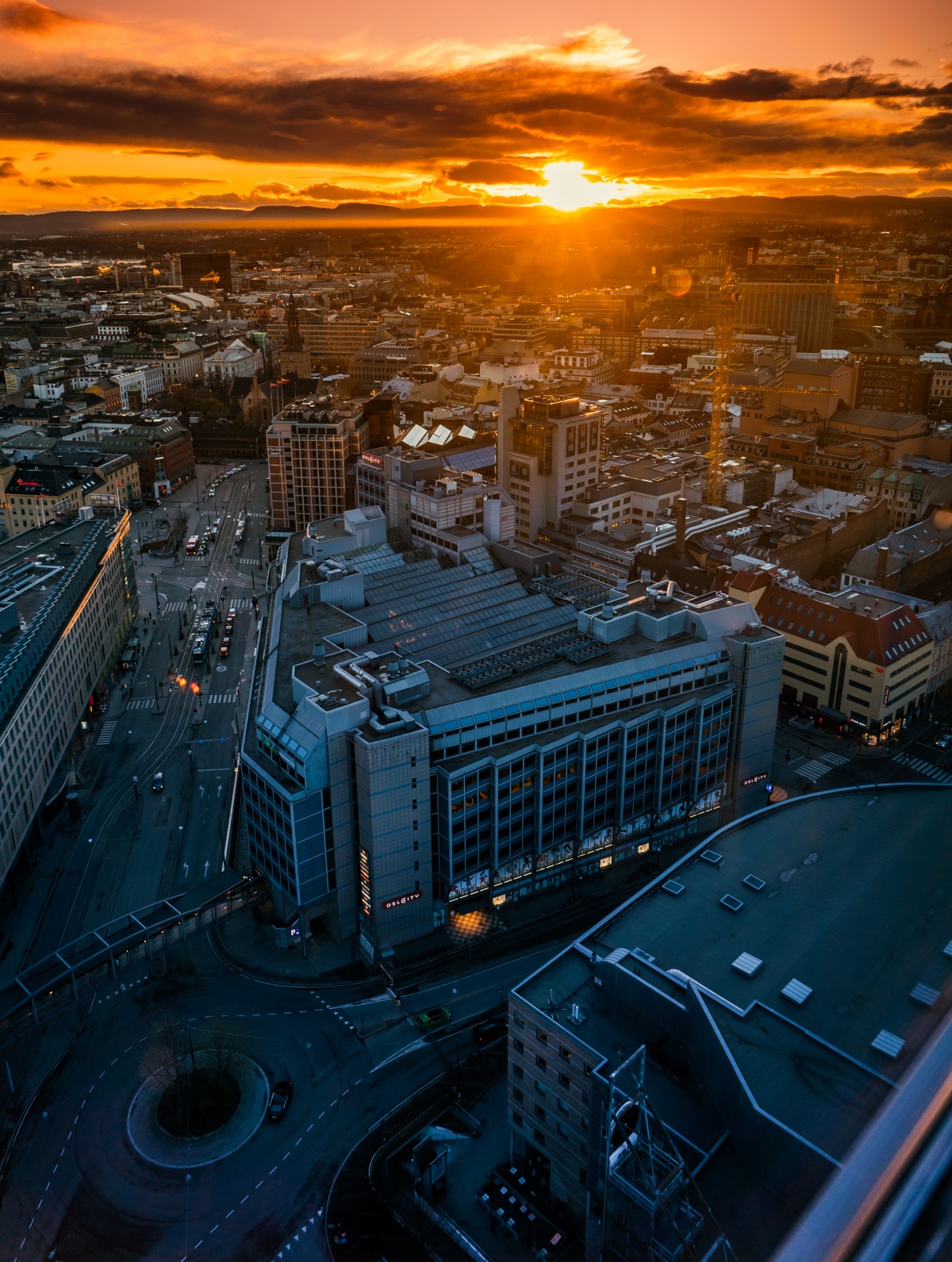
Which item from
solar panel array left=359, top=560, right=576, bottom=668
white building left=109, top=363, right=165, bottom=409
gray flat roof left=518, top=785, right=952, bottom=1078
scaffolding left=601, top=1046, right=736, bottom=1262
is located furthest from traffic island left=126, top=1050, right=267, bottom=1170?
white building left=109, top=363, right=165, bottom=409

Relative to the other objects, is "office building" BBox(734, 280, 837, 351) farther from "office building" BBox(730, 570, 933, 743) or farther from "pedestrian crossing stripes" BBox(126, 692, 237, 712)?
"pedestrian crossing stripes" BBox(126, 692, 237, 712)

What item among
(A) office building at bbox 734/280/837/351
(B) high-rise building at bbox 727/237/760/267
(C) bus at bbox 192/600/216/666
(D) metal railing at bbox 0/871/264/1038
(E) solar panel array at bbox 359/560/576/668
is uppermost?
(B) high-rise building at bbox 727/237/760/267

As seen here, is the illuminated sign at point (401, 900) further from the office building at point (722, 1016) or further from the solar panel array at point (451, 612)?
the solar panel array at point (451, 612)

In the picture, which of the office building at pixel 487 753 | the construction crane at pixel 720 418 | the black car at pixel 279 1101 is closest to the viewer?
the black car at pixel 279 1101

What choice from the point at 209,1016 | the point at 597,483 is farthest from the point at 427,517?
the point at 209,1016

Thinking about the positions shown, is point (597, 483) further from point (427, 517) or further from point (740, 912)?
point (740, 912)

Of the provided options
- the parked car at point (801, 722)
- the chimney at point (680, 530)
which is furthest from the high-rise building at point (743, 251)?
the parked car at point (801, 722)
